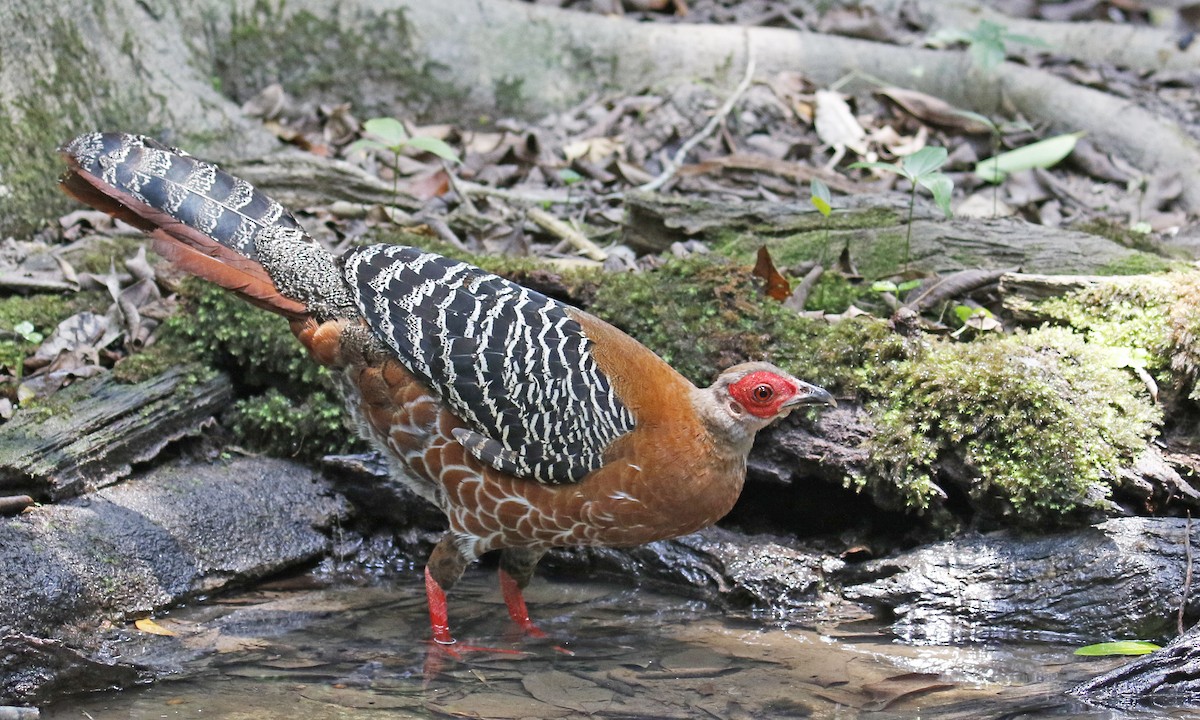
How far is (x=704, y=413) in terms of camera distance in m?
4.40

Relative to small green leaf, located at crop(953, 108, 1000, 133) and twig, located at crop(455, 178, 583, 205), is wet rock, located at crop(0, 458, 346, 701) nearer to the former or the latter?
twig, located at crop(455, 178, 583, 205)

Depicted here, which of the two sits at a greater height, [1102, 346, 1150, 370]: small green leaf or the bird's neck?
[1102, 346, 1150, 370]: small green leaf

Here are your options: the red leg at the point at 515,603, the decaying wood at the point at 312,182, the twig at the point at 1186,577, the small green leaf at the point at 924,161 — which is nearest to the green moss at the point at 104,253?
the decaying wood at the point at 312,182

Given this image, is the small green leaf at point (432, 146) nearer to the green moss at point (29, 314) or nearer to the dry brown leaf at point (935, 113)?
the green moss at point (29, 314)

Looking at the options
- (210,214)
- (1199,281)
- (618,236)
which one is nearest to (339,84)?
(618,236)

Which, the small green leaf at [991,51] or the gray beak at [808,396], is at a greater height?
the small green leaf at [991,51]

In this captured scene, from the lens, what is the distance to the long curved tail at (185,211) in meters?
4.77

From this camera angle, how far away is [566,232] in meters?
6.66

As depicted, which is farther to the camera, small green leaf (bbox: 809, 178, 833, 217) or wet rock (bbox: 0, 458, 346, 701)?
small green leaf (bbox: 809, 178, 833, 217)

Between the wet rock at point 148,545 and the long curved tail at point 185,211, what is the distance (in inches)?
35.3

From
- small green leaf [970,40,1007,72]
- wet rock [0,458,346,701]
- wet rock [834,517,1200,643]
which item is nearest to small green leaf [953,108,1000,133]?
small green leaf [970,40,1007,72]

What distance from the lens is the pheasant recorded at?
4359mm

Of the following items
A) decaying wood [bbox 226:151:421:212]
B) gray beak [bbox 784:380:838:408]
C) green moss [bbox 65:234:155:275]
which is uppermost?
decaying wood [bbox 226:151:421:212]

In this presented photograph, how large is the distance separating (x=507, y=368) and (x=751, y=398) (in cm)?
95
